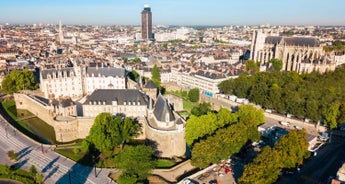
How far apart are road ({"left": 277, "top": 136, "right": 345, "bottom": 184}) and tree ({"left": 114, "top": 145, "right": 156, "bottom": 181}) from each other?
20.2 m

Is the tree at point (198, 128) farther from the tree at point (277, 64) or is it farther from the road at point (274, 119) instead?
the tree at point (277, 64)

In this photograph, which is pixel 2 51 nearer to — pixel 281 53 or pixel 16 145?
pixel 16 145

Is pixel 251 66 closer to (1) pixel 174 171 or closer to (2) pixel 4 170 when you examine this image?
(1) pixel 174 171

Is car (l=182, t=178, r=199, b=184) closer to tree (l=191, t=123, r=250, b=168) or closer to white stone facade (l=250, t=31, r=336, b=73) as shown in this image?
tree (l=191, t=123, r=250, b=168)

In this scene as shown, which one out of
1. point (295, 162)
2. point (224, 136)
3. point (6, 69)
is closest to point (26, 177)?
point (224, 136)

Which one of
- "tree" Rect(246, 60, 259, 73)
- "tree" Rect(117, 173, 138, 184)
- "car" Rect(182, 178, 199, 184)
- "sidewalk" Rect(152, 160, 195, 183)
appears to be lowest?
"sidewalk" Rect(152, 160, 195, 183)

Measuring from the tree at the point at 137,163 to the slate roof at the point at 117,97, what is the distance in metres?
21.1

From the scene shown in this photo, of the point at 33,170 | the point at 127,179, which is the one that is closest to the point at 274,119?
the point at 127,179

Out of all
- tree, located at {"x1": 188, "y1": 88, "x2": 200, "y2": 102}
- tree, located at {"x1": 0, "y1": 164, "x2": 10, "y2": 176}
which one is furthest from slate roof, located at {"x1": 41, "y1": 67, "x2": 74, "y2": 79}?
tree, located at {"x1": 0, "y1": 164, "x2": 10, "y2": 176}

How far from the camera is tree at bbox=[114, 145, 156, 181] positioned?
1542 inches

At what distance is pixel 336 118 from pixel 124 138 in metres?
45.7

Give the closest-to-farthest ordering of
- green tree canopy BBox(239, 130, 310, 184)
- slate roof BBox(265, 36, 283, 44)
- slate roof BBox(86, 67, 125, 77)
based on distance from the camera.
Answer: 1. green tree canopy BBox(239, 130, 310, 184)
2. slate roof BBox(86, 67, 125, 77)
3. slate roof BBox(265, 36, 283, 44)

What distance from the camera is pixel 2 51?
145 meters

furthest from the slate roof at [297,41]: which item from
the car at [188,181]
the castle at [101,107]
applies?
the car at [188,181]
